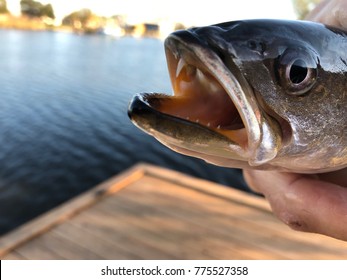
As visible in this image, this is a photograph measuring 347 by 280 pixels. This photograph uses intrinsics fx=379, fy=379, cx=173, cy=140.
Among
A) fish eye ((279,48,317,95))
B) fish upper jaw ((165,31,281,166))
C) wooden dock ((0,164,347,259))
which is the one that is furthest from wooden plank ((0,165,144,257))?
fish eye ((279,48,317,95))

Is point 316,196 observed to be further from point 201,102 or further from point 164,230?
point 164,230

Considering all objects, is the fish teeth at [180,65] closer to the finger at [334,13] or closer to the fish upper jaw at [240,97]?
the fish upper jaw at [240,97]

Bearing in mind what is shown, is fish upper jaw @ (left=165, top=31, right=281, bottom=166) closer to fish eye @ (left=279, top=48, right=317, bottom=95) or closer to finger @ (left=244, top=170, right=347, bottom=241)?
fish eye @ (left=279, top=48, right=317, bottom=95)

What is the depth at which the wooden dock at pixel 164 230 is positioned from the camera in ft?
14.5

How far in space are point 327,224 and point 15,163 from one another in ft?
30.5

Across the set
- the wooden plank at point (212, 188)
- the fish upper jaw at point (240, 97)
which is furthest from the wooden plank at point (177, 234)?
the fish upper jaw at point (240, 97)

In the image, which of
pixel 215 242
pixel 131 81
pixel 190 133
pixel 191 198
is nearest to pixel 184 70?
pixel 190 133

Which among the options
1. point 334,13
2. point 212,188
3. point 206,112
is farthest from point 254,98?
point 212,188

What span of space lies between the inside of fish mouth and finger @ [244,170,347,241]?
682 millimetres

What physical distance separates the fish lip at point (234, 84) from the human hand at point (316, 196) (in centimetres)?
64

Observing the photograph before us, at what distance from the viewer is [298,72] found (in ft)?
4.83
